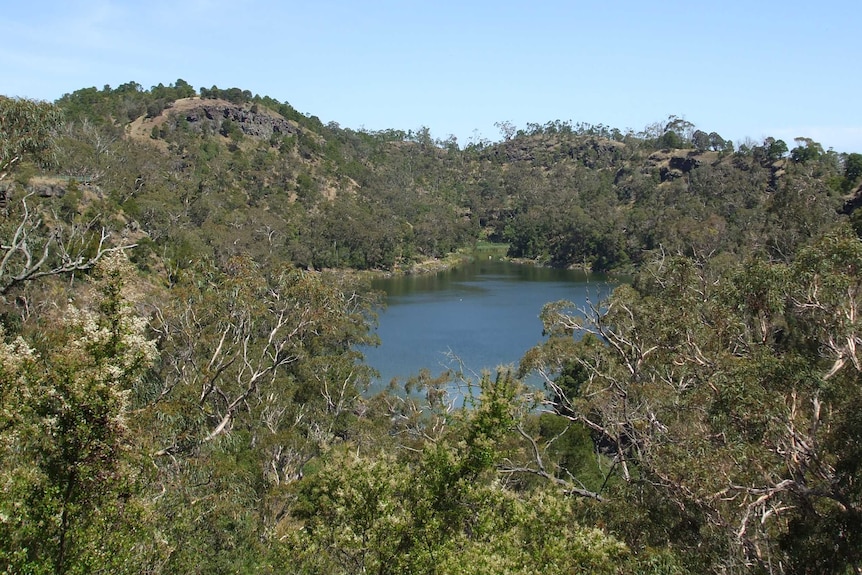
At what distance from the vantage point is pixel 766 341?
468 inches

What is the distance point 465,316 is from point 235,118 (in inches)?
1866

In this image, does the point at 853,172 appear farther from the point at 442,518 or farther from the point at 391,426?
the point at 442,518

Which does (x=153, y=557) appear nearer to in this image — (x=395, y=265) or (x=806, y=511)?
(x=806, y=511)

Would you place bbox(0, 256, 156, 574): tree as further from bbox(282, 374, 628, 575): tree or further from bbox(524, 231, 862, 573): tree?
bbox(524, 231, 862, 573): tree

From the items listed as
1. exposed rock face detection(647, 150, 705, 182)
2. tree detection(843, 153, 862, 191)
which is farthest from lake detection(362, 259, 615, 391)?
exposed rock face detection(647, 150, 705, 182)

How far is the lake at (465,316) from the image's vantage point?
33.8m

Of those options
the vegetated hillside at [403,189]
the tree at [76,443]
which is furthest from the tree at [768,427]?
the vegetated hillside at [403,189]

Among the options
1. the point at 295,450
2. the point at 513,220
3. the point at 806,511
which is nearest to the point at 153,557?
the point at 806,511

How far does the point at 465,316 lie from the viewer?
45.9 meters

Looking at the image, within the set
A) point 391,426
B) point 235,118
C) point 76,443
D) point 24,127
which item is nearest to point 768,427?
point 76,443

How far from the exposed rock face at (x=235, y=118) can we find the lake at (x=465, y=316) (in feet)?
92.4

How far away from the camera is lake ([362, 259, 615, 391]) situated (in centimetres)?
3381

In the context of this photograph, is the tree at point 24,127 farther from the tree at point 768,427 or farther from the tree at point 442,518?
the tree at point 768,427

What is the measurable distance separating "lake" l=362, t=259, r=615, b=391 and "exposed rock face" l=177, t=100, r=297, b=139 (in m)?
28.2
